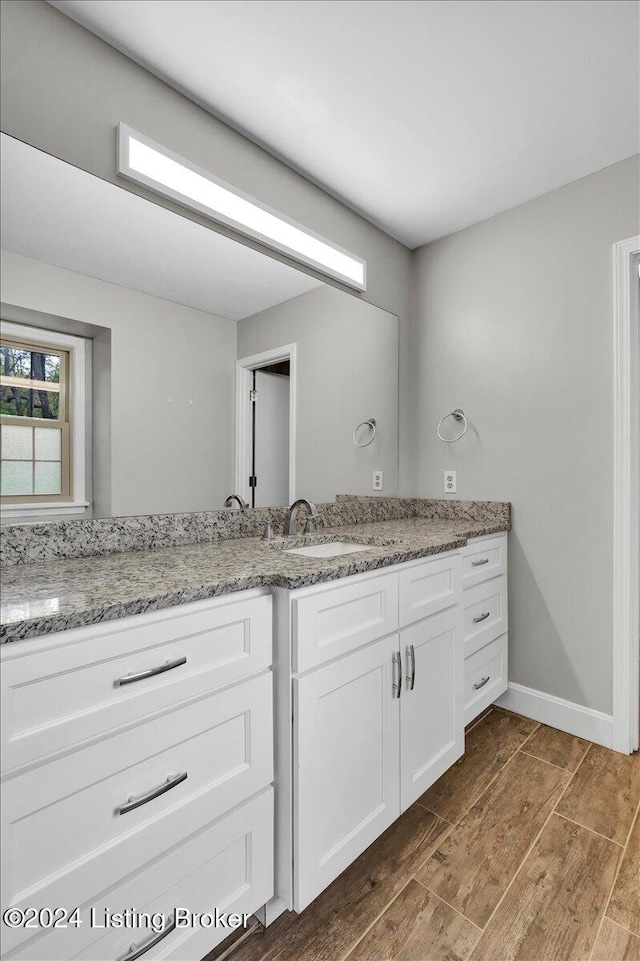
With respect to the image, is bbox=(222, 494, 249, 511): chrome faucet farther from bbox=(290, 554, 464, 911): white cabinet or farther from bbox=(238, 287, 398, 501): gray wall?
bbox=(290, 554, 464, 911): white cabinet

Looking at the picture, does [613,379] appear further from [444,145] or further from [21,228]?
[21,228]

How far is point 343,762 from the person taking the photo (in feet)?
4.05

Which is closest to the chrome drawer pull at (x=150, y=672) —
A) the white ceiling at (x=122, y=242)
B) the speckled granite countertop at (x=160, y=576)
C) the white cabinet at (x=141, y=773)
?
the white cabinet at (x=141, y=773)

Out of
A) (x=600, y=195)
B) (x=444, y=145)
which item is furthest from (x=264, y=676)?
(x=600, y=195)

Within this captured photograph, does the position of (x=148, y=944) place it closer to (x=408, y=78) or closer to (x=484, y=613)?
(x=484, y=613)

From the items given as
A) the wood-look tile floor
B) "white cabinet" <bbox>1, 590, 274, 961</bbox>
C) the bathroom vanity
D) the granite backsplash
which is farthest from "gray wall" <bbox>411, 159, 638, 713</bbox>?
"white cabinet" <bbox>1, 590, 274, 961</bbox>

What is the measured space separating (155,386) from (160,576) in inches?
28.4

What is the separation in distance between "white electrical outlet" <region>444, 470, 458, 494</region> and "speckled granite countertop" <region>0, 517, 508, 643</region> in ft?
2.36

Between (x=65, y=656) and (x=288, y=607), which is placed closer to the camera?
(x=65, y=656)

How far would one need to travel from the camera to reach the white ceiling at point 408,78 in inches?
52.5

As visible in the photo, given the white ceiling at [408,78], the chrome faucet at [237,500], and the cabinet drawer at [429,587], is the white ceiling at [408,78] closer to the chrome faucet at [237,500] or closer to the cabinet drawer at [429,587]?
the chrome faucet at [237,500]

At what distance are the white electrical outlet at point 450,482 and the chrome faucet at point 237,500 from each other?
3.82ft

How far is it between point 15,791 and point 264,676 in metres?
0.52

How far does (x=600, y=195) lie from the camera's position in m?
1.98
